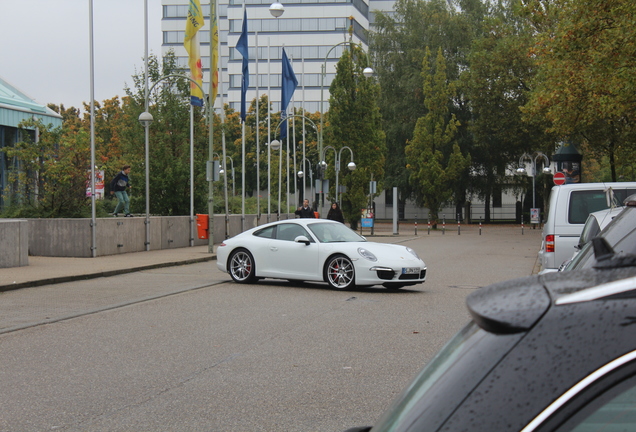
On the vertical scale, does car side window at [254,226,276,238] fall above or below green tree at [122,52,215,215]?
below

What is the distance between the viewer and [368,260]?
591 inches

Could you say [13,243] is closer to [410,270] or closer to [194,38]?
[410,270]

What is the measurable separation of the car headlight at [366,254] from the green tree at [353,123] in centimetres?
3347

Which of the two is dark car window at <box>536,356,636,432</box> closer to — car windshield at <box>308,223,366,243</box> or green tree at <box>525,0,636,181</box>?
car windshield at <box>308,223,366,243</box>

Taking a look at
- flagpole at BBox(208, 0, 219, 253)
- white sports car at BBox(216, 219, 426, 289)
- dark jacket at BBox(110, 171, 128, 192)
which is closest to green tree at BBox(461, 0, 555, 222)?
flagpole at BBox(208, 0, 219, 253)

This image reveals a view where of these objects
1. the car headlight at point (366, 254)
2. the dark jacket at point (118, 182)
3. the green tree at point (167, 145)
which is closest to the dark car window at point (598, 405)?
the car headlight at point (366, 254)

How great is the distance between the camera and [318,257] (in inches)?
620

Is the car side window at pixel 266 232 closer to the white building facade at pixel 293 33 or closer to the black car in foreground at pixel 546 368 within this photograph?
the black car in foreground at pixel 546 368

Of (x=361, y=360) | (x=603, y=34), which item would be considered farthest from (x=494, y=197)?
(x=361, y=360)

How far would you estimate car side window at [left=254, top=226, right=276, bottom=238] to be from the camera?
16516 millimetres

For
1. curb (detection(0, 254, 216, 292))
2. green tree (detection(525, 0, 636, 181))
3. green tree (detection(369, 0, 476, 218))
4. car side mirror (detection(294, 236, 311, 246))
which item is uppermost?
green tree (detection(369, 0, 476, 218))

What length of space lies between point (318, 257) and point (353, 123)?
3367cm

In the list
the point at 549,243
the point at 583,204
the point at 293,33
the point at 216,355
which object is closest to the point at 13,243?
the point at 549,243

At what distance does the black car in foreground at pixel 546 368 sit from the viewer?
4.86 feet
